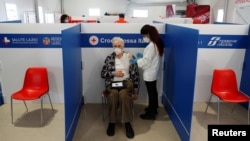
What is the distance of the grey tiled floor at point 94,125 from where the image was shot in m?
2.73

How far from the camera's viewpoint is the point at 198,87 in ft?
12.2

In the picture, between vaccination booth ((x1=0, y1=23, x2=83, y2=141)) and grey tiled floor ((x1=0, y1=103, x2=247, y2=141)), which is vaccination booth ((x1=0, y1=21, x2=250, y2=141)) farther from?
grey tiled floor ((x1=0, y1=103, x2=247, y2=141))

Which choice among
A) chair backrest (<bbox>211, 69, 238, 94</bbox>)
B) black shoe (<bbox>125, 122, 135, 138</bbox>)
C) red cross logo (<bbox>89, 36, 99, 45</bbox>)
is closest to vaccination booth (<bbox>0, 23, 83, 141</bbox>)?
red cross logo (<bbox>89, 36, 99, 45</bbox>)

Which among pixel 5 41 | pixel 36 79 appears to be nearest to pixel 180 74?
pixel 36 79

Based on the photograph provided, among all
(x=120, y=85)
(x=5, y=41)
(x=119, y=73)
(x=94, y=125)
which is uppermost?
(x=5, y=41)

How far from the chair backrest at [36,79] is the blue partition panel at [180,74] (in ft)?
6.01

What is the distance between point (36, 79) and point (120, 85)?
126cm

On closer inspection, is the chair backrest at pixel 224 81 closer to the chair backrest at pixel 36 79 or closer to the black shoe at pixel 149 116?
the black shoe at pixel 149 116

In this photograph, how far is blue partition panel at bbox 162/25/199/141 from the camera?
2.24 m

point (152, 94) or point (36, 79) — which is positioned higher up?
point (36, 79)

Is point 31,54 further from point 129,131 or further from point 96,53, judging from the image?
point 129,131

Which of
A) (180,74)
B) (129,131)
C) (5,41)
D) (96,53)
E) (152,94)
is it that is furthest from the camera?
(96,53)

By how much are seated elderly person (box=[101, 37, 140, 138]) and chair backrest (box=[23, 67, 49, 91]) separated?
2.87 ft

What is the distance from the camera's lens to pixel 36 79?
318cm
